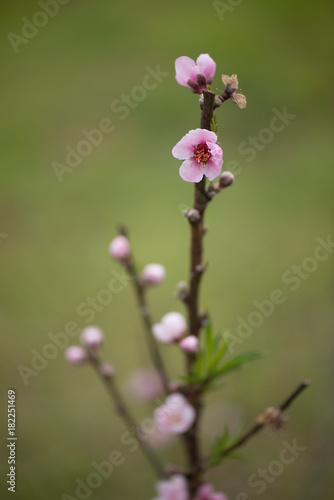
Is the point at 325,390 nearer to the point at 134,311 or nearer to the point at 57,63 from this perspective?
the point at 134,311

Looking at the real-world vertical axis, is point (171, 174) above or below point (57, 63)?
below

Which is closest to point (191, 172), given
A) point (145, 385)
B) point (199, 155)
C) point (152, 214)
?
point (199, 155)

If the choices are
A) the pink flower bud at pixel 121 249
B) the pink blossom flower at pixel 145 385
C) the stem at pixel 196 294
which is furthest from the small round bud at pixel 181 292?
the pink blossom flower at pixel 145 385

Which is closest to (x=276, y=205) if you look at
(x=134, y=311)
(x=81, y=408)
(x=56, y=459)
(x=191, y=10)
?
(x=134, y=311)

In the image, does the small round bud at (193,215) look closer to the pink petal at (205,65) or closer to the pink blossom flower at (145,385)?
the pink petal at (205,65)

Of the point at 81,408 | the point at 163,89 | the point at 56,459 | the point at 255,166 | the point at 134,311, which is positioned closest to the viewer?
the point at 56,459

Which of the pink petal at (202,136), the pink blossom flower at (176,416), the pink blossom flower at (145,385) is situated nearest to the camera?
the pink petal at (202,136)

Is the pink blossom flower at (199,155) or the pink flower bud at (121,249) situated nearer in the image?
the pink blossom flower at (199,155)

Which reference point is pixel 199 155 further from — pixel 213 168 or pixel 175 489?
pixel 175 489
